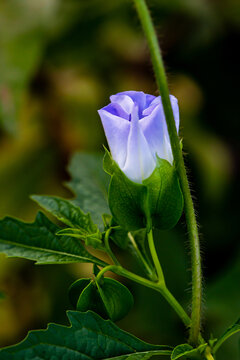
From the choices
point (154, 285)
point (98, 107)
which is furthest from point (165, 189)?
point (98, 107)

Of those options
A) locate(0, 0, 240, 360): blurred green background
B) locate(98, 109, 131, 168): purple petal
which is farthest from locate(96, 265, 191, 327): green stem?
locate(0, 0, 240, 360): blurred green background

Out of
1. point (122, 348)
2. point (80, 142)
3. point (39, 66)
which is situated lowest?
point (122, 348)

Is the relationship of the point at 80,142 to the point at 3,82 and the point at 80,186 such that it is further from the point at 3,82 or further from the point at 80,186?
the point at 80,186

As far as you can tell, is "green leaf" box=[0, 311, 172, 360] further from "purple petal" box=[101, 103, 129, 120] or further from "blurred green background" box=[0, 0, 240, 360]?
"blurred green background" box=[0, 0, 240, 360]

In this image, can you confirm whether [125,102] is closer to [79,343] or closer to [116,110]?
[116,110]

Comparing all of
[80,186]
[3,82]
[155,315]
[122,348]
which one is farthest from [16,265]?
[122,348]

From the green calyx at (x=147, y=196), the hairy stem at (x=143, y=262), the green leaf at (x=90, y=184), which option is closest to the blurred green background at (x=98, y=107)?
the green leaf at (x=90, y=184)

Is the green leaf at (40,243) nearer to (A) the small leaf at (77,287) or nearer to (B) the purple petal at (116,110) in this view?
(A) the small leaf at (77,287)
